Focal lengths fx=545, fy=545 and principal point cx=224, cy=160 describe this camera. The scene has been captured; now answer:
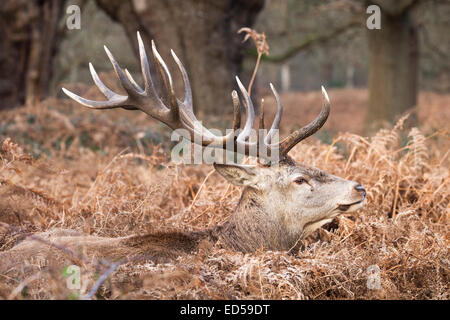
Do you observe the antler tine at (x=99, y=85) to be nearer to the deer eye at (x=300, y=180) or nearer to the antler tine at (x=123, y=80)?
the antler tine at (x=123, y=80)

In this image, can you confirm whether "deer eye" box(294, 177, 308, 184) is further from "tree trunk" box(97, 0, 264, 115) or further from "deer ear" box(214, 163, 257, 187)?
"tree trunk" box(97, 0, 264, 115)

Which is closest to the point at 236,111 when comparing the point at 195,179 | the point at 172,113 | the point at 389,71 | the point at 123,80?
the point at 172,113

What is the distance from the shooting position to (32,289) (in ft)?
10.2

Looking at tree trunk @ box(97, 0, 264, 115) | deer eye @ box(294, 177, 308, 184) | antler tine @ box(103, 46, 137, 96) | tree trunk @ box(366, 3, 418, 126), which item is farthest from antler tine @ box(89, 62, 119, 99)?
tree trunk @ box(366, 3, 418, 126)

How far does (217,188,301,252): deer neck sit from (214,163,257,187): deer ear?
9cm

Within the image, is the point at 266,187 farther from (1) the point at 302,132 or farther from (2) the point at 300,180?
(1) the point at 302,132

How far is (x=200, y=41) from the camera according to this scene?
1121 cm

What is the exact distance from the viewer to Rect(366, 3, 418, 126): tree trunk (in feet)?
39.9

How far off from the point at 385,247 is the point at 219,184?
1948mm

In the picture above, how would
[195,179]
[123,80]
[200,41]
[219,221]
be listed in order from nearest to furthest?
[123,80] → [219,221] → [195,179] → [200,41]

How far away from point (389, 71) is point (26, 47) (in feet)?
26.3

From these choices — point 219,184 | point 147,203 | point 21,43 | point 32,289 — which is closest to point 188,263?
point 32,289

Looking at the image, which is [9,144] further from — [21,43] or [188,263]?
[21,43]

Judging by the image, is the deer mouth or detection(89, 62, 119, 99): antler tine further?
detection(89, 62, 119, 99): antler tine
